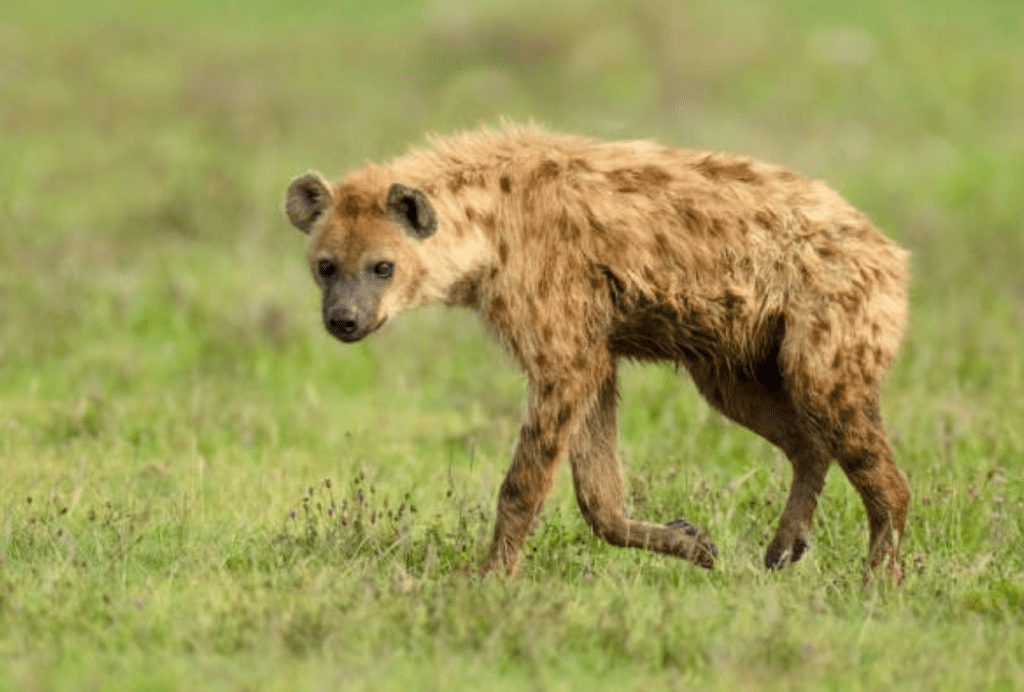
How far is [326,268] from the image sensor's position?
644 cm

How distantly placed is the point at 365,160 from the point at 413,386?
10.3 ft

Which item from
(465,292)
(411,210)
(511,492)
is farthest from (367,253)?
(511,492)

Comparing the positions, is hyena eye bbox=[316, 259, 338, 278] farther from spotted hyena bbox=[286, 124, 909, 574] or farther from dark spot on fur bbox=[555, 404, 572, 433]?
dark spot on fur bbox=[555, 404, 572, 433]

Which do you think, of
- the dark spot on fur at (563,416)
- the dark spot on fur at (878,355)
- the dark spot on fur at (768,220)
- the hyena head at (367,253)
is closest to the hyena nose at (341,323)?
the hyena head at (367,253)

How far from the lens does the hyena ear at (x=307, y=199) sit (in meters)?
6.48

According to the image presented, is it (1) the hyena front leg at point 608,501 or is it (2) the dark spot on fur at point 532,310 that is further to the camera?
(1) the hyena front leg at point 608,501

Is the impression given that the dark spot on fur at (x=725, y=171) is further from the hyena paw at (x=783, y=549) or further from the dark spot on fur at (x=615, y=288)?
the hyena paw at (x=783, y=549)

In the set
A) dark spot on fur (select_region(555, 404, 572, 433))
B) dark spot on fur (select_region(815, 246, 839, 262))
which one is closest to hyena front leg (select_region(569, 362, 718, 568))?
dark spot on fur (select_region(555, 404, 572, 433))

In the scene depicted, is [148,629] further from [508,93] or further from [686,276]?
[508,93]

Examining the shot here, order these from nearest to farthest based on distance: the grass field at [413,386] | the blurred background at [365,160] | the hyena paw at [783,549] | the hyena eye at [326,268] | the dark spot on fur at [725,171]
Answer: the grass field at [413,386] < the hyena eye at [326,268] < the dark spot on fur at [725,171] < the hyena paw at [783,549] < the blurred background at [365,160]

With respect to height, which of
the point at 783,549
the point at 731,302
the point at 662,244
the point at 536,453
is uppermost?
the point at 662,244

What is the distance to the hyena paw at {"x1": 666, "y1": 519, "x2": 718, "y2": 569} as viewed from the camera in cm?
662

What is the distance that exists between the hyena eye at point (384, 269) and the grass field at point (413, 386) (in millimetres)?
825

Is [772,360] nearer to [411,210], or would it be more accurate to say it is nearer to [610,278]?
[610,278]
